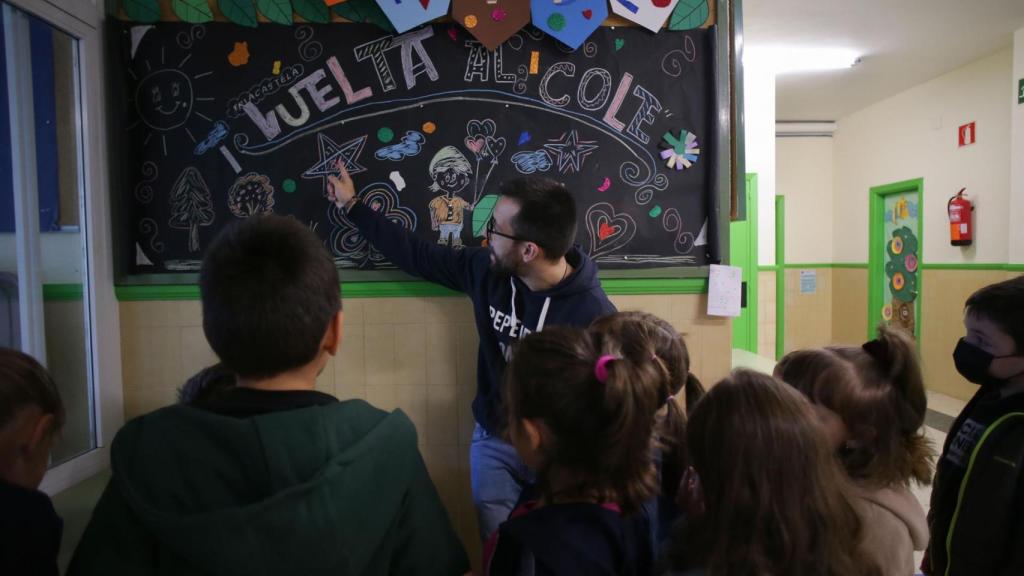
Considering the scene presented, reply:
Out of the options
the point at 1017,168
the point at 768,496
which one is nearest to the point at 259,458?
the point at 768,496

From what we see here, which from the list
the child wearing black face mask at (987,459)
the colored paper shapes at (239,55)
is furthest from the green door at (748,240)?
the colored paper shapes at (239,55)

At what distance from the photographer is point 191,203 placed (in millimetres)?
2037

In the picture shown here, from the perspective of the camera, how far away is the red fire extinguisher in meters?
5.19

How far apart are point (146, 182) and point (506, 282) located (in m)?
1.23

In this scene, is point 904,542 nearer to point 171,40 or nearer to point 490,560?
point 490,560

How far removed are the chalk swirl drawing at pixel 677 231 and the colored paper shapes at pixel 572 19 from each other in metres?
0.63

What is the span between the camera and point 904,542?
A: 110 cm

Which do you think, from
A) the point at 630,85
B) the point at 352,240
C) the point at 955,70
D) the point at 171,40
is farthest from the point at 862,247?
the point at 171,40

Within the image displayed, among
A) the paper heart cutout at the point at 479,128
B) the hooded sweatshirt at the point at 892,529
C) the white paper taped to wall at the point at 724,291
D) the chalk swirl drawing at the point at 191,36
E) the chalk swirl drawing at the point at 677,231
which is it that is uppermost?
the chalk swirl drawing at the point at 191,36

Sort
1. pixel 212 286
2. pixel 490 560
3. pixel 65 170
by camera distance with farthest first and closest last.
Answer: pixel 65 170 < pixel 490 560 < pixel 212 286

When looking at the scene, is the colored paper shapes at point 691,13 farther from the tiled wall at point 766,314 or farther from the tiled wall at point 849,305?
the tiled wall at point 849,305

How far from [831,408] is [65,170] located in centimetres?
215

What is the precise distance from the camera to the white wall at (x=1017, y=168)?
175 inches

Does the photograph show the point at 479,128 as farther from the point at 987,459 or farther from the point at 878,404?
the point at 987,459
